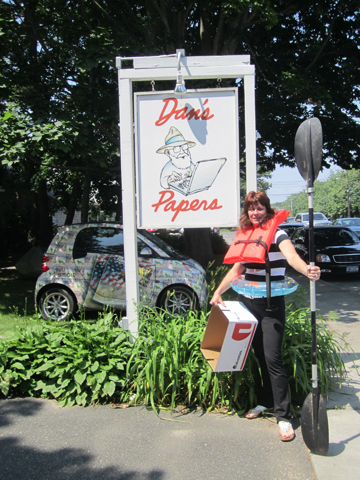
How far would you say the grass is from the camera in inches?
270

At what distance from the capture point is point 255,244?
348 cm

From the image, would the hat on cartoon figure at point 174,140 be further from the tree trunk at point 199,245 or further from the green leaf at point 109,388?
the tree trunk at point 199,245

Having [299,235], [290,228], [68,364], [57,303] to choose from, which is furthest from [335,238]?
[68,364]

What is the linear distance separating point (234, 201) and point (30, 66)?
23.2 feet

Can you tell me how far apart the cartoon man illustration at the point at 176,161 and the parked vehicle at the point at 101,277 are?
268cm

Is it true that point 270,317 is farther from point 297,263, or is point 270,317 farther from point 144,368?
point 144,368

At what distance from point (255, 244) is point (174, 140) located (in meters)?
1.64

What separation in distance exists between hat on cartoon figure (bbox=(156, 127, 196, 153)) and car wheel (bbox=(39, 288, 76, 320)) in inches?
143

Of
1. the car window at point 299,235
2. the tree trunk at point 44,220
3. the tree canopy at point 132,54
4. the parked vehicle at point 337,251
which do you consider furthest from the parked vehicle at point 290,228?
the tree trunk at point 44,220

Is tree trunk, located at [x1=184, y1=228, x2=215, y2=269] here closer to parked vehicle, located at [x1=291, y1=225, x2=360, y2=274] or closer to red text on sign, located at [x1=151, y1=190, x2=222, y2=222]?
parked vehicle, located at [x1=291, y1=225, x2=360, y2=274]

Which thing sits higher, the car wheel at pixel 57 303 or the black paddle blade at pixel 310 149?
the black paddle blade at pixel 310 149

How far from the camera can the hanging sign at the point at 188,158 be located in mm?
4477

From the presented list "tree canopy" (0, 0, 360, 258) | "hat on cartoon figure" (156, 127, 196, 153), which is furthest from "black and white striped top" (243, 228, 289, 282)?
"tree canopy" (0, 0, 360, 258)

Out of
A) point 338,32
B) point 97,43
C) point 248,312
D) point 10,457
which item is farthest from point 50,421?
point 338,32
